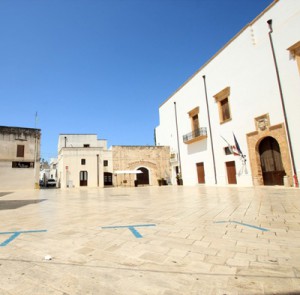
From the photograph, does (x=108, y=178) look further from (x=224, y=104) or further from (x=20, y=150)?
(x=224, y=104)

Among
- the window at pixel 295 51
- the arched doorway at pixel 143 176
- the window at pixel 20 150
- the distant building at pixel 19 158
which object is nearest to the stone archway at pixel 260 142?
the window at pixel 295 51

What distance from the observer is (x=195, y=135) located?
20.3m

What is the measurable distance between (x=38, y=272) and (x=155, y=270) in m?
1.20

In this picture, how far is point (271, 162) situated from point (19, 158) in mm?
23774

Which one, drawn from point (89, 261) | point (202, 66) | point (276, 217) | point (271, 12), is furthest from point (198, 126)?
point (89, 261)

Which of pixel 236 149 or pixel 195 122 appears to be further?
pixel 195 122

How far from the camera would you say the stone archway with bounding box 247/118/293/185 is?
12280 millimetres

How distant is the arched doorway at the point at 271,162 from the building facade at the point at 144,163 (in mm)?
13681

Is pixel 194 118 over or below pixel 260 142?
over

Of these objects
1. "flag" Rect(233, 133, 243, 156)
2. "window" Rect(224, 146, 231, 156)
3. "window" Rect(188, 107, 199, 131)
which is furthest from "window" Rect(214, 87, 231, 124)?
"window" Rect(188, 107, 199, 131)

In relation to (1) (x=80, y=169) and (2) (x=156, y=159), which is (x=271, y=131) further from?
(1) (x=80, y=169)

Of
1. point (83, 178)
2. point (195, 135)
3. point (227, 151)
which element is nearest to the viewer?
point (227, 151)

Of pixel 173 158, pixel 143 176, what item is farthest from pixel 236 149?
pixel 143 176

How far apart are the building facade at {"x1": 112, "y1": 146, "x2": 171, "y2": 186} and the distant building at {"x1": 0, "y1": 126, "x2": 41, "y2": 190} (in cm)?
882
